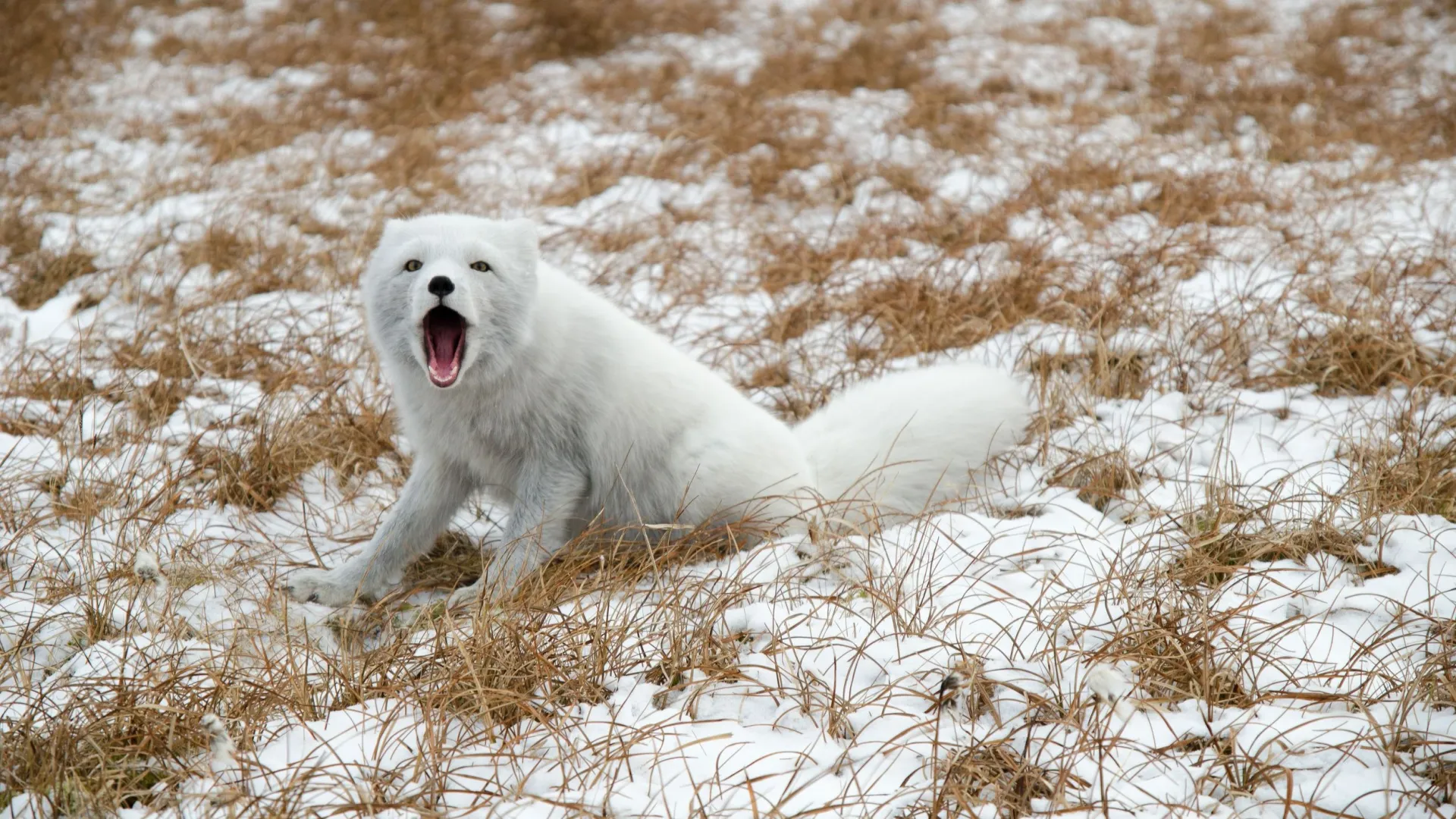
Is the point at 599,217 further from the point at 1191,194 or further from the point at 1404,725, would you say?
the point at 1404,725

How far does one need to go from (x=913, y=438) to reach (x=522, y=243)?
1.53 metres

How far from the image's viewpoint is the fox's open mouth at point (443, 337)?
8.64 feet

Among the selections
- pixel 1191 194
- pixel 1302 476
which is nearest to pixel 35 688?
pixel 1302 476

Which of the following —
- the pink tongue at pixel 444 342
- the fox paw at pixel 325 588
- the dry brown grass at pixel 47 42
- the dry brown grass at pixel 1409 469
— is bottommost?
the fox paw at pixel 325 588

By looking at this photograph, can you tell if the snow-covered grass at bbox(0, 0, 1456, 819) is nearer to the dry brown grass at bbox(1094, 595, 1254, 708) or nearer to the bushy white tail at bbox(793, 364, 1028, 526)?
the dry brown grass at bbox(1094, 595, 1254, 708)

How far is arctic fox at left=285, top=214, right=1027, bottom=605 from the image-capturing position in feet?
8.72

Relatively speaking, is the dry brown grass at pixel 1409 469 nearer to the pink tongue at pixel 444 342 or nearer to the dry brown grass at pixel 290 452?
the pink tongue at pixel 444 342

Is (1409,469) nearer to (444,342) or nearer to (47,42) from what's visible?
(444,342)

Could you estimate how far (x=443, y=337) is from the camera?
8.75 feet

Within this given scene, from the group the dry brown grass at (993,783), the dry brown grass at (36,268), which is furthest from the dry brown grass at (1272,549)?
the dry brown grass at (36,268)

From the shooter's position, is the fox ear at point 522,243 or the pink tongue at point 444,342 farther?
the fox ear at point 522,243

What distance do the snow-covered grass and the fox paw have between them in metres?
0.09

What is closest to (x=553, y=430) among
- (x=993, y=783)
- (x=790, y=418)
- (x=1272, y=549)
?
(x=790, y=418)

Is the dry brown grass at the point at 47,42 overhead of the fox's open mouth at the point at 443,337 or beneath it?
overhead
